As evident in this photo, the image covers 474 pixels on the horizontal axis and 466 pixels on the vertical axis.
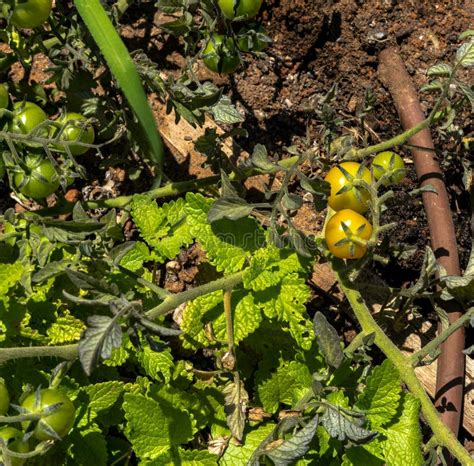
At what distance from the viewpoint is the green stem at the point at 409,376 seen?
6.35ft

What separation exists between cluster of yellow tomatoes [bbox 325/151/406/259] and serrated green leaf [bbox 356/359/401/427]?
1.13ft

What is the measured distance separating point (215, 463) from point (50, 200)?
1195 millimetres

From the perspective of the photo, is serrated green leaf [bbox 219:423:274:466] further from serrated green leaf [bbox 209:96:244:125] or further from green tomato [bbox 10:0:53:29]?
green tomato [bbox 10:0:53:29]

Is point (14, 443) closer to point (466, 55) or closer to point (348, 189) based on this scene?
point (348, 189)

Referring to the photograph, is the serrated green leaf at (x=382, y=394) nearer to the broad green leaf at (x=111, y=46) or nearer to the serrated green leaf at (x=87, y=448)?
the serrated green leaf at (x=87, y=448)

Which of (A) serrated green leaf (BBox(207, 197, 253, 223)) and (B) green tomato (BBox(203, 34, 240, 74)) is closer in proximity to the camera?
(A) serrated green leaf (BBox(207, 197, 253, 223))

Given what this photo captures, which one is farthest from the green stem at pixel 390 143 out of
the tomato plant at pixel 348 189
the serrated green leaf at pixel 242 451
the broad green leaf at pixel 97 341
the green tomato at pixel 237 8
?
the broad green leaf at pixel 97 341

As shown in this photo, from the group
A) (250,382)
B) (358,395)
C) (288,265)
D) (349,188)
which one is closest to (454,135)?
(349,188)

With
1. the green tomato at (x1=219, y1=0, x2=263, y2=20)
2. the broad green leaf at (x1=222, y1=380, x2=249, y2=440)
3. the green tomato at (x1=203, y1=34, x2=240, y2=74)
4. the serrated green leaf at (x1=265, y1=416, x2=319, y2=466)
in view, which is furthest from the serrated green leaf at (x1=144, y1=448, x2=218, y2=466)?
the green tomato at (x1=219, y1=0, x2=263, y2=20)

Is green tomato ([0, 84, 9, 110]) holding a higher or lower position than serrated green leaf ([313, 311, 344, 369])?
higher

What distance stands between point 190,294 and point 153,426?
436 millimetres

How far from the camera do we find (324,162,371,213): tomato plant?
204 centimetres

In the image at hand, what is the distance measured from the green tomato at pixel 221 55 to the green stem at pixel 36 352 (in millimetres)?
989

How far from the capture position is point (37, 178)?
207 centimetres
